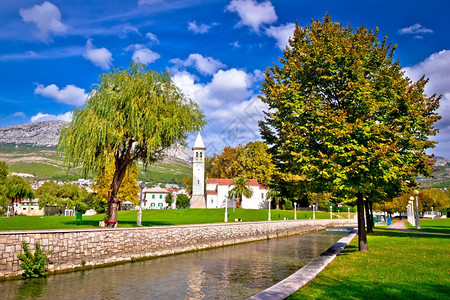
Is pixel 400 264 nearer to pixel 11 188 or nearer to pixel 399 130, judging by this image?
pixel 399 130

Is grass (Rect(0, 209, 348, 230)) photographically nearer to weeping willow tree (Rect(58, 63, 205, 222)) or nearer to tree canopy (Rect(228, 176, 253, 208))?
weeping willow tree (Rect(58, 63, 205, 222))

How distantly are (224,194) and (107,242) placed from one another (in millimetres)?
58933

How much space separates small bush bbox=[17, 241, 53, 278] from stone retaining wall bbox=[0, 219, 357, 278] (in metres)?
0.19

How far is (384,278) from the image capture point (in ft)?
32.8

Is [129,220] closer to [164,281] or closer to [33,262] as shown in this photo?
[33,262]

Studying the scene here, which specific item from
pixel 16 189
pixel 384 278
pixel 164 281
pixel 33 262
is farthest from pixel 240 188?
pixel 384 278

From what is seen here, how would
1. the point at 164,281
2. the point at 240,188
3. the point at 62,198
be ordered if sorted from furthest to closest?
1. the point at 62,198
2. the point at 240,188
3. the point at 164,281

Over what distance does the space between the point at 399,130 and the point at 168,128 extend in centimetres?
1362

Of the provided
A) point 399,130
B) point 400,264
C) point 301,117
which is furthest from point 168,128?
point 400,264

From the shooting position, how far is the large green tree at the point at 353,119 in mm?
14219

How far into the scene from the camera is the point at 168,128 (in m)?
21.5

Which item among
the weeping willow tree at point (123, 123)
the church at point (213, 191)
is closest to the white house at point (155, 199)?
the church at point (213, 191)

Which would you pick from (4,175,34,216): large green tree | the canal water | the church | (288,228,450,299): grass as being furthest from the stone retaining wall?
(4,175,34,216): large green tree

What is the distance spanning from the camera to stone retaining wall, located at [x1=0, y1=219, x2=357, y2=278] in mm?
12094
